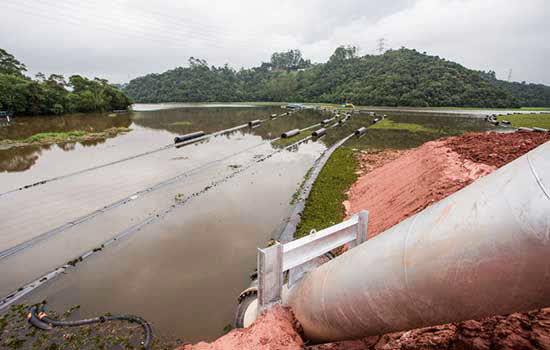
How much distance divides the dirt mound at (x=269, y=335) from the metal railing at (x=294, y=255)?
162 millimetres

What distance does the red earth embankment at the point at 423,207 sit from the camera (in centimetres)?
271

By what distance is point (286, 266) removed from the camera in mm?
3248

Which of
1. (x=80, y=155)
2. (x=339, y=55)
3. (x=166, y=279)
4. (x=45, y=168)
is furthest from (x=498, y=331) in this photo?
(x=339, y=55)

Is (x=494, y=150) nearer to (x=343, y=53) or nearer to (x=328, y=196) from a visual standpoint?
(x=328, y=196)

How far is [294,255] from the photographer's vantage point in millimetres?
3295

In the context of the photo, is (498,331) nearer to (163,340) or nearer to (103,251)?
(163,340)

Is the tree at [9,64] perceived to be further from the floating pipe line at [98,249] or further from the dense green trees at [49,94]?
the floating pipe line at [98,249]

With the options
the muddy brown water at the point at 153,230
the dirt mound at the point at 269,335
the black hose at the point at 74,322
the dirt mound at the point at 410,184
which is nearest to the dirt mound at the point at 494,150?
the dirt mound at the point at 410,184

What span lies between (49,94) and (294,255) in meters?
61.2

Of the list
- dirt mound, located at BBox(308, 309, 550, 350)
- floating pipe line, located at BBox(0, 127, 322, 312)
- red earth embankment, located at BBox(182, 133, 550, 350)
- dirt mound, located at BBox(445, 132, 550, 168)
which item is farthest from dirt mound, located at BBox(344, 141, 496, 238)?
floating pipe line, located at BBox(0, 127, 322, 312)

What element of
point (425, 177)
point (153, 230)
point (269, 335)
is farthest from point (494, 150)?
point (153, 230)

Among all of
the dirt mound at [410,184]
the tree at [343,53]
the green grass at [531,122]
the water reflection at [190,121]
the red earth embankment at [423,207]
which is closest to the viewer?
the red earth embankment at [423,207]

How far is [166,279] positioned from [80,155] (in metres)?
17.3

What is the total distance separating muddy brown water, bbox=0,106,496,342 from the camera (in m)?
5.80
